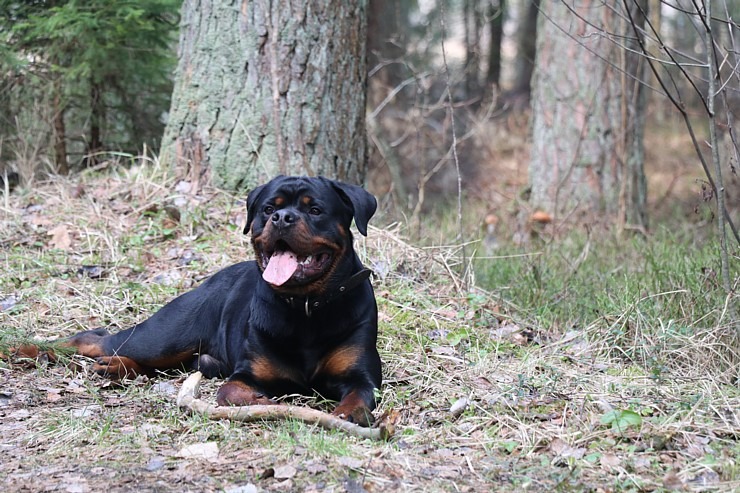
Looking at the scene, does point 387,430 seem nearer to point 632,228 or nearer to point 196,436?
point 196,436

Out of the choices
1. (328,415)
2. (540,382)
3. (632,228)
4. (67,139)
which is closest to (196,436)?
(328,415)

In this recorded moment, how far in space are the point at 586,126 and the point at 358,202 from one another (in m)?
5.18

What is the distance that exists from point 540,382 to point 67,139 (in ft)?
17.8

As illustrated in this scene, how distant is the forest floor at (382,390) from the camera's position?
3.23 meters

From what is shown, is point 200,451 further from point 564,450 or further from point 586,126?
point 586,126

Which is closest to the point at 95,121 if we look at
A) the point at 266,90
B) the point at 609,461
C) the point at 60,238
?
the point at 60,238

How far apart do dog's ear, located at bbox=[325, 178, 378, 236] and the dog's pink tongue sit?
386 millimetres

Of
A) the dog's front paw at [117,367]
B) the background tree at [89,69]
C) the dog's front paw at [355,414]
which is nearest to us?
the dog's front paw at [355,414]

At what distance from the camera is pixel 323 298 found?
421 centimetres

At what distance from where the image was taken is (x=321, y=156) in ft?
22.2

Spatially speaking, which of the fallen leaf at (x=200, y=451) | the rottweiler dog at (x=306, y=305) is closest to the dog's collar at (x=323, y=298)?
the rottweiler dog at (x=306, y=305)

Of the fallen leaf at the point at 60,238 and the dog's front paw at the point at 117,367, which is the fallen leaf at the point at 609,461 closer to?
the dog's front paw at the point at 117,367

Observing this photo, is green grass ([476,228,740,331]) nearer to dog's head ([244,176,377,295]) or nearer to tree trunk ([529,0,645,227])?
tree trunk ([529,0,645,227])

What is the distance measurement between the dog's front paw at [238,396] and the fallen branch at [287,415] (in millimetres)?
90
